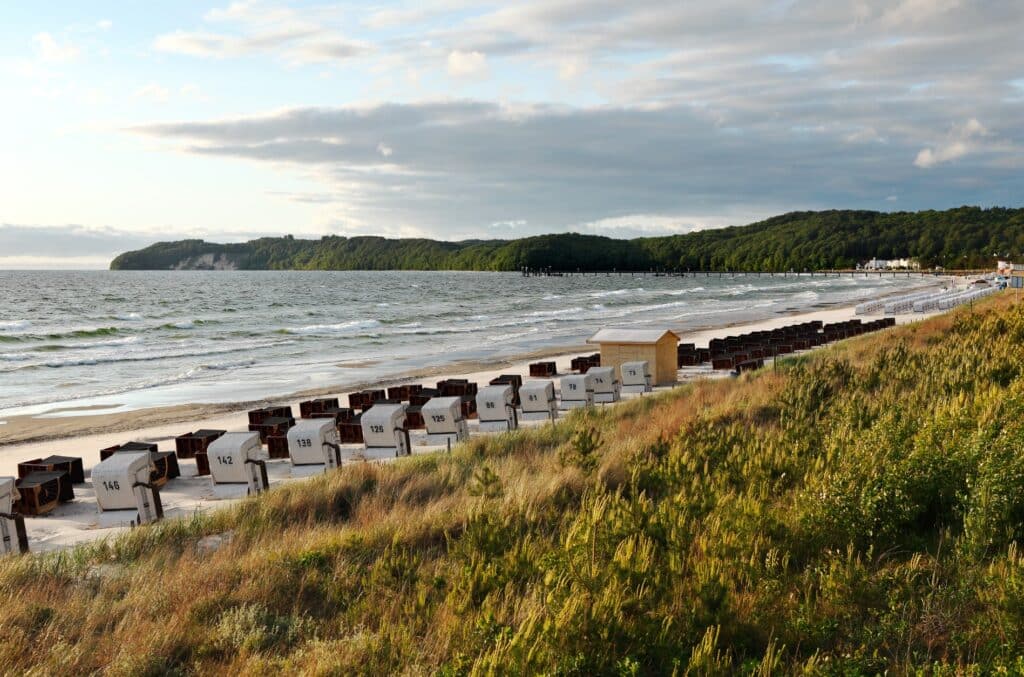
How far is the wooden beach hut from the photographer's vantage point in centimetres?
2320

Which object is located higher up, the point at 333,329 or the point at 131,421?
the point at 333,329

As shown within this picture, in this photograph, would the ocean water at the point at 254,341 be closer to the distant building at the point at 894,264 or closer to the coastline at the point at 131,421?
the coastline at the point at 131,421

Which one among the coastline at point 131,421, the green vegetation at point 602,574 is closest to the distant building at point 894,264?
the coastline at point 131,421

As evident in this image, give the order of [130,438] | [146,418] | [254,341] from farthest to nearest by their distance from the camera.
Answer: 1. [254,341]
2. [146,418]
3. [130,438]

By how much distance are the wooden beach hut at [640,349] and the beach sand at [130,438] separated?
1247 millimetres

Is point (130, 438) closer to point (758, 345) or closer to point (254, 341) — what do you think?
point (758, 345)

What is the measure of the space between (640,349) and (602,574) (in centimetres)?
1852

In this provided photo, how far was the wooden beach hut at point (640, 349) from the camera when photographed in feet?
76.1

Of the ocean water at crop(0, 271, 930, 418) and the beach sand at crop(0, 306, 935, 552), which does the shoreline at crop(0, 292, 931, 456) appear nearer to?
the beach sand at crop(0, 306, 935, 552)

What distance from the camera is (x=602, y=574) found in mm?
5066

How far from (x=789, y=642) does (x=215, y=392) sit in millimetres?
26454

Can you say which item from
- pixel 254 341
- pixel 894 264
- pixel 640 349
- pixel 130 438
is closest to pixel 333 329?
pixel 254 341

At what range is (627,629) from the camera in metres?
4.57

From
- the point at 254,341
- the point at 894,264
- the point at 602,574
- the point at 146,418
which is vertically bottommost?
the point at 146,418
